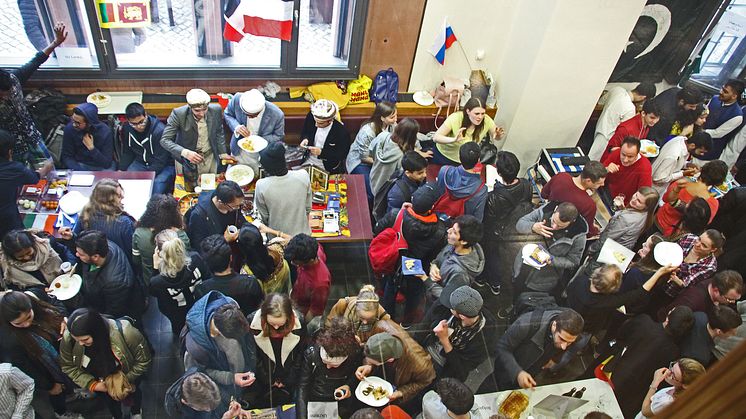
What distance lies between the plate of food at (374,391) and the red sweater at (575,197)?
2.71m

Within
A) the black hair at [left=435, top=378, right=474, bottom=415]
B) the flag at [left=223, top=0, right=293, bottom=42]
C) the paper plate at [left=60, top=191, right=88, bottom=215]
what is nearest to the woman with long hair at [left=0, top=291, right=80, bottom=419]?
the paper plate at [left=60, top=191, right=88, bottom=215]

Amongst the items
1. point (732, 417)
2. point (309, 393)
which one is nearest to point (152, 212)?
point (309, 393)

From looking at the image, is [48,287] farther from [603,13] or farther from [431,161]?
[603,13]

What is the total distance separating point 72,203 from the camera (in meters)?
5.13

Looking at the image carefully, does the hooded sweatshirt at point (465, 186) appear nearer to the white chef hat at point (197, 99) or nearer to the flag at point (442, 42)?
the flag at point (442, 42)

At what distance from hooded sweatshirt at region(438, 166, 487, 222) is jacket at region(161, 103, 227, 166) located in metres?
2.42

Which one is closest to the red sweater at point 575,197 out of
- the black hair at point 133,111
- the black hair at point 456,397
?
the black hair at point 456,397

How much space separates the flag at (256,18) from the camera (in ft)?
21.6

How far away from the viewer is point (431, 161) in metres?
6.84

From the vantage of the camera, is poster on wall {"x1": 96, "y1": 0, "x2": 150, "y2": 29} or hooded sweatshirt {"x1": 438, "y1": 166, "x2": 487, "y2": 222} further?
poster on wall {"x1": 96, "y1": 0, "x2": 150, "y2": 29}

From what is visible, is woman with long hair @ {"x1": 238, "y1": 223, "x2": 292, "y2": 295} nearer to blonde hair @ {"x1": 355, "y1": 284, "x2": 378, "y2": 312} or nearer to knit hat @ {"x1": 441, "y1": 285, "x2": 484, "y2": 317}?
blonde hair @ {"x1": 355, "y1": 284, "x2": 378, "y2": 312}

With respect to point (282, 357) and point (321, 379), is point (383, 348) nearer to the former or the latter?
point (321, 379)

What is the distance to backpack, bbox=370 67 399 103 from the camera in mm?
7398

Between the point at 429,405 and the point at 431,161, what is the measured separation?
3.58 meters
